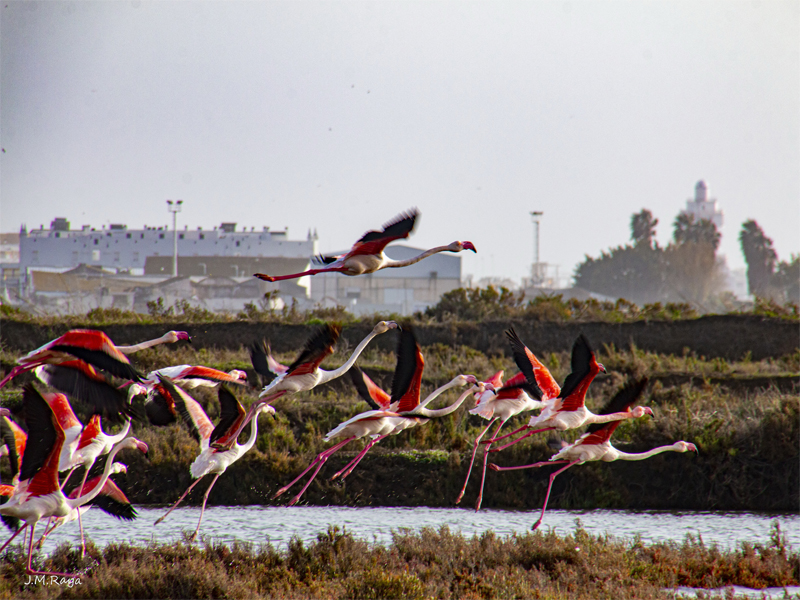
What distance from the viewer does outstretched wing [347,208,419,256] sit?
5.01 m

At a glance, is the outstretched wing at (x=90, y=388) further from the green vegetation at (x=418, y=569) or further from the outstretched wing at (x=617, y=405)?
the outstretched wing at (x=617, y=405)

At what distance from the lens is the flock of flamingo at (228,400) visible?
16.5ft

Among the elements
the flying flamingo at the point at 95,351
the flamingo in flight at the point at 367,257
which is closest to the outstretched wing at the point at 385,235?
the flamingo in flight at the point at 367,257

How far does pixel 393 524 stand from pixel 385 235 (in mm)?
6971

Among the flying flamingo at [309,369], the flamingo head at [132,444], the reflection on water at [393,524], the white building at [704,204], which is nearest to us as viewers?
the flying flamingo at [309,369]

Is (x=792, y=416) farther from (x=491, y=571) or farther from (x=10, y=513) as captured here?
(x=10, y=513)

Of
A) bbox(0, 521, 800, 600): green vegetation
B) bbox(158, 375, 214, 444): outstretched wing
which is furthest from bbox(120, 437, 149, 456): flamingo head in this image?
bbox(0, 521, 800, 600): green vegetation

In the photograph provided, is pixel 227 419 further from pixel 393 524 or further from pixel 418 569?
pixel 393 524

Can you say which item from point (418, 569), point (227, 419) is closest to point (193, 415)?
point (227, 419)

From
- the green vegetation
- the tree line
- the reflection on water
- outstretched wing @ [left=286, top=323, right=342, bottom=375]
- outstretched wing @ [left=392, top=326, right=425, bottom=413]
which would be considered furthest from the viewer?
→ the tree line

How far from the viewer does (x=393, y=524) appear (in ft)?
36.6

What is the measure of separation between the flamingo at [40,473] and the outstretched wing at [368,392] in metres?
2.13

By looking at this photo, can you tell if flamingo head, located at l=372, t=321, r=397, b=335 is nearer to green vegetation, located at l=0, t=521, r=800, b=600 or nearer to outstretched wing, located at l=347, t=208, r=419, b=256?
outstretched wing, located at l=347, t=208, r=419, b=256

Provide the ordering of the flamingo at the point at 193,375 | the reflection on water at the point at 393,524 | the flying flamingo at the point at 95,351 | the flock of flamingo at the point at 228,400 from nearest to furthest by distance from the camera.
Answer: the flying flamingo at the point at 95,351 < the flock of flamingo at the point at 228,400 < the flamingo at the point at 193,375 < the reflection on water at the point at 393,524
